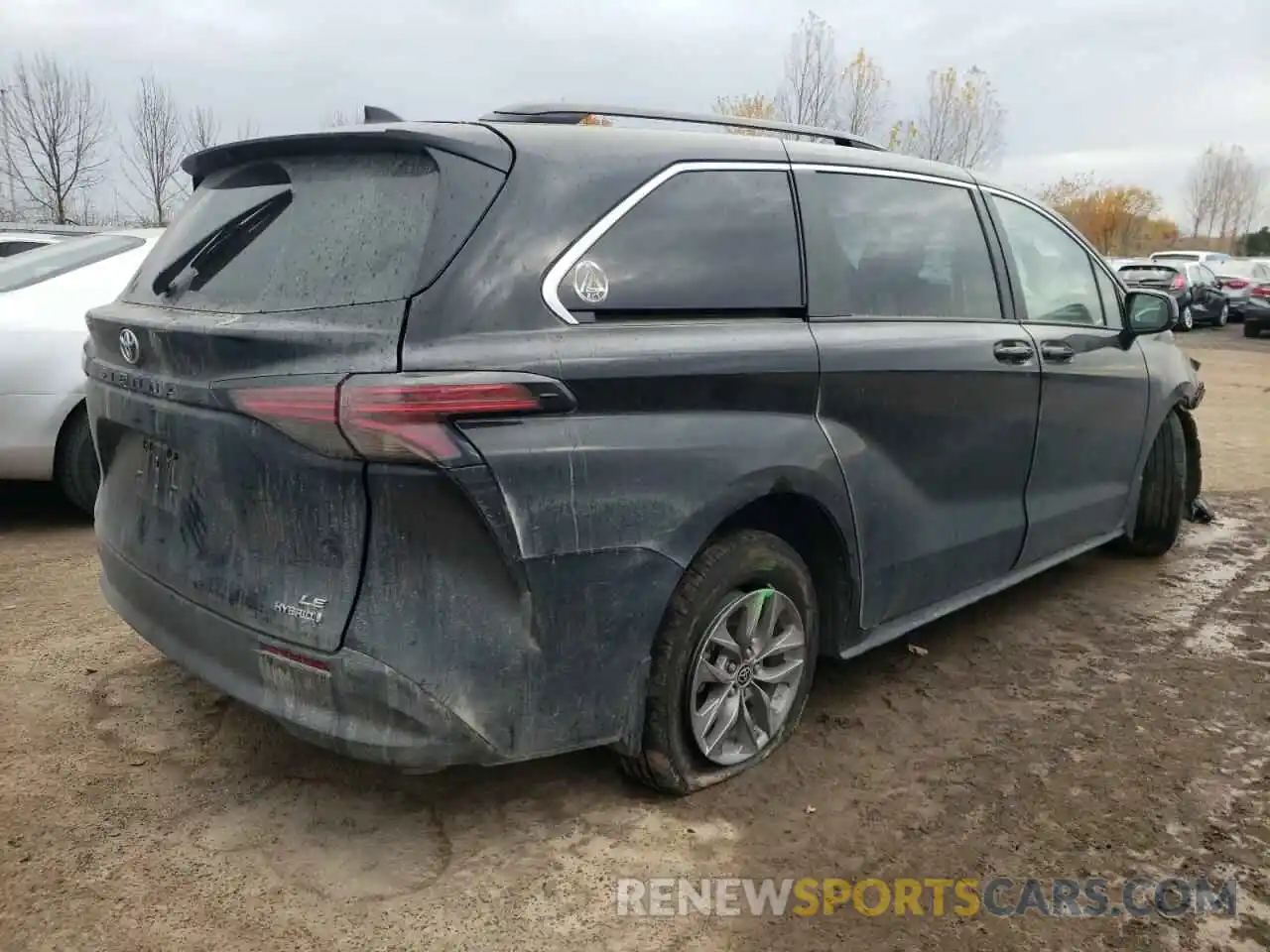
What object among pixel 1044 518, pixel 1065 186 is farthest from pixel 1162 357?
pixel 1065 186

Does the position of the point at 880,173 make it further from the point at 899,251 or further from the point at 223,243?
the point at 223,243

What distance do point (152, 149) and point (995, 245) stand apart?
2772cm

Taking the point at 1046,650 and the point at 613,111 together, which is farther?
the point at 1046,650

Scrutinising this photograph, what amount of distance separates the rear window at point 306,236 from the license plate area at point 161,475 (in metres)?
0.39

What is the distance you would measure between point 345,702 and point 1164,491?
442 cm

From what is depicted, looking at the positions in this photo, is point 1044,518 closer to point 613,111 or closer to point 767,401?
point 767,401

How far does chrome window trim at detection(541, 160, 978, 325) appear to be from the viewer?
2410 mm

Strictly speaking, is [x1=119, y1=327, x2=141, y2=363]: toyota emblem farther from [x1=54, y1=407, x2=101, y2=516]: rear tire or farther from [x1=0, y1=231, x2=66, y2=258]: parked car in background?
[x1=0, y1=231, x2=66, y2=258]: parked car in background

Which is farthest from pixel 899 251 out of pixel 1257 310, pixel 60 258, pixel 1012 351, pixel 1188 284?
pixel 1188 284

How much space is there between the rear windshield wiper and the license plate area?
444 mm

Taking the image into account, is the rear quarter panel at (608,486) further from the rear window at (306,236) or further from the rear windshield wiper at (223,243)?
the rear windshield wiper at (223,243)

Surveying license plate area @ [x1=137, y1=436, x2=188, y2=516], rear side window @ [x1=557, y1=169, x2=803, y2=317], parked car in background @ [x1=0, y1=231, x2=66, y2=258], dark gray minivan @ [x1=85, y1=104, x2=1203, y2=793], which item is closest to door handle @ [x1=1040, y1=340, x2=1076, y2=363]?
dark gray minivan @ [x1=85, y1=104, x2=1203, y2=793]

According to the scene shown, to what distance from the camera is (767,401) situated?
2.78 metres

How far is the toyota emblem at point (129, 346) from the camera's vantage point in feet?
8.75
